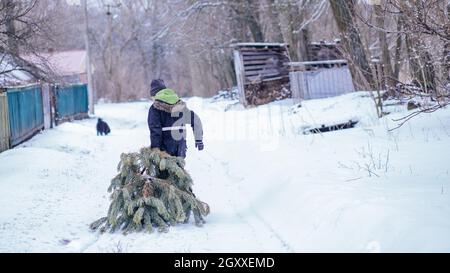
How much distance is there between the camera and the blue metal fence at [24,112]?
14523 mm

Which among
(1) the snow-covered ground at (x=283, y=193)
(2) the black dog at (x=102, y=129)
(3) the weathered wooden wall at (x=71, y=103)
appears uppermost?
(3) the weathered wooden wall at (x=71, y=103)

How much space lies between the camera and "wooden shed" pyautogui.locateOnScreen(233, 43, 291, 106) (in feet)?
72.4

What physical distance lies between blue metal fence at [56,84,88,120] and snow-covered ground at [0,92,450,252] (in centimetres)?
939

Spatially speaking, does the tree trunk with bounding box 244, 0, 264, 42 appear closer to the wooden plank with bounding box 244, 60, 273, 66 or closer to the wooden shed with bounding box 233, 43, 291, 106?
the wooden shed with bounding box 233, 43, 291, 106

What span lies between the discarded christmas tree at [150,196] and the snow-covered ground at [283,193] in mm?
173

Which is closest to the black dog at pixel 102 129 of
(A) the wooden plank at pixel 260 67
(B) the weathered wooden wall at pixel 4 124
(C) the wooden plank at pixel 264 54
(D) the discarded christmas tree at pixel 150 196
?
(B) the weathered wooden wall at pixel 4 124

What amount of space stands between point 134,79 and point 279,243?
46.5 meters

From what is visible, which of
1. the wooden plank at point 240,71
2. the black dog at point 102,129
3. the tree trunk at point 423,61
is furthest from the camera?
the wooden plank at point 240,71

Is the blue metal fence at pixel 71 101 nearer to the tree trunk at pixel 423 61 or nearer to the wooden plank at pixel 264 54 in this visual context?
the wooden plank at pixel 264 54

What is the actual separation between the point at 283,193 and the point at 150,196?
1918 mm

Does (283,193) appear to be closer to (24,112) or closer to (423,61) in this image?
(423,61)

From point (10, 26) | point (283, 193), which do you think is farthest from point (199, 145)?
point (10, 26)

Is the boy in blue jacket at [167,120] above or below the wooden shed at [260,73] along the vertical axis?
below
